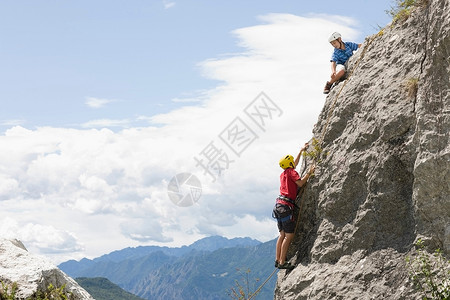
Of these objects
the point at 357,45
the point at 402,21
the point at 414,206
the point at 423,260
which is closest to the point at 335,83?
the point at 357,45

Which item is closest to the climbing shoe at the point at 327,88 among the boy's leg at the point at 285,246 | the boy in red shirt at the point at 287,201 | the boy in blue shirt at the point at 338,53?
the boy in blue shirt at the point at 338,53

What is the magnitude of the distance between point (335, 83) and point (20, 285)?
10064 millimetres

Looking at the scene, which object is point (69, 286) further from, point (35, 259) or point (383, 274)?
point (383, 274)

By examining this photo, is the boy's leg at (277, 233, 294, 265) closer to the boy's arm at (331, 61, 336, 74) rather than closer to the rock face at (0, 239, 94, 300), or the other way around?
the boy's arm at (331, 61, 336, 74)

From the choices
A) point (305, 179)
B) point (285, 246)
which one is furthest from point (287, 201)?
point (285, 246)

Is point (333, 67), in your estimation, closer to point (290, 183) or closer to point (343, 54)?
point (343, 54)

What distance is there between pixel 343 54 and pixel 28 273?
10608 mm

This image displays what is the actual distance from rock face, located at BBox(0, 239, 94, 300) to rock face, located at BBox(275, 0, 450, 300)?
5773mm

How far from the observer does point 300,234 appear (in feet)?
48.7

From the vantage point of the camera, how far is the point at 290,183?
14.6 m

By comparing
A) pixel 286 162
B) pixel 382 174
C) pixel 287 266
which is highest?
pixel 286 162

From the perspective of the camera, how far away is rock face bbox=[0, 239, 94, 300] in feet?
43.8

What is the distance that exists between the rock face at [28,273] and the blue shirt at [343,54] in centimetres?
980

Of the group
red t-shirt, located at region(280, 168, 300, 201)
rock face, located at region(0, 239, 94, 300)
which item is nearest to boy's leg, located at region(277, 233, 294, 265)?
red t-shirt, located at region(280, 168, 300, 201)
